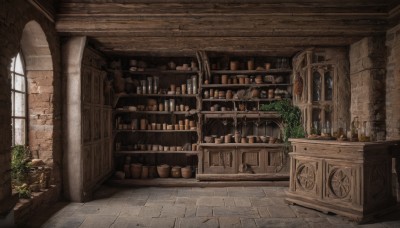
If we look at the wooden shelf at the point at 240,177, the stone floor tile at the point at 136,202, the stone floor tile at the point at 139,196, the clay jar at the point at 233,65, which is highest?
the clay jar at the point at 233,65

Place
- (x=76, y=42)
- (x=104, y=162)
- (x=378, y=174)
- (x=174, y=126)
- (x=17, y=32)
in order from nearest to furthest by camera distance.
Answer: (x=17, y=32), (x=378, y=174), (x=76, y=42), (x=104, y=162), (x=174, y=126)

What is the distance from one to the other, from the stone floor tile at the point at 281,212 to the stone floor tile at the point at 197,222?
2.96 ft

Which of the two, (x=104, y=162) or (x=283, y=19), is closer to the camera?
(x=283, y=19)

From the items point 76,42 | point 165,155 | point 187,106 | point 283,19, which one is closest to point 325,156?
point 283,19

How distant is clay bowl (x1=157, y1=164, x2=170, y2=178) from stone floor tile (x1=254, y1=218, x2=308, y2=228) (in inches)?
116

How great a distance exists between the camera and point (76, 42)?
16.6 feet

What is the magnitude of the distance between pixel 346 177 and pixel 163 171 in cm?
382

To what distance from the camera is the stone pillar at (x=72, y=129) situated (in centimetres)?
506

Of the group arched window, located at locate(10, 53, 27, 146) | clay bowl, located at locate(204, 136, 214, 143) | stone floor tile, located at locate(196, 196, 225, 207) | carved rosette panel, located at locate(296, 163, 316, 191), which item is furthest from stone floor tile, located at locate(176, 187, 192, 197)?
arched window, located at locate(10, 53, 27, 146)

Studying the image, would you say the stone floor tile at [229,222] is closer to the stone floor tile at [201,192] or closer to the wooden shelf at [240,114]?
the stone floor tile at [201,192]

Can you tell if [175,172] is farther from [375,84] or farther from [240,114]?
[375,84]

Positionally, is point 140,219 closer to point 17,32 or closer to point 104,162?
point 104,162

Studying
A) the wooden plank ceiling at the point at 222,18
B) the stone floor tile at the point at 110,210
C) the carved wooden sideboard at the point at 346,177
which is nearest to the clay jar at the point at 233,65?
the wooden plank ceiling at the point at 222,18

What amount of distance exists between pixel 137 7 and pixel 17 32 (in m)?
1.68
